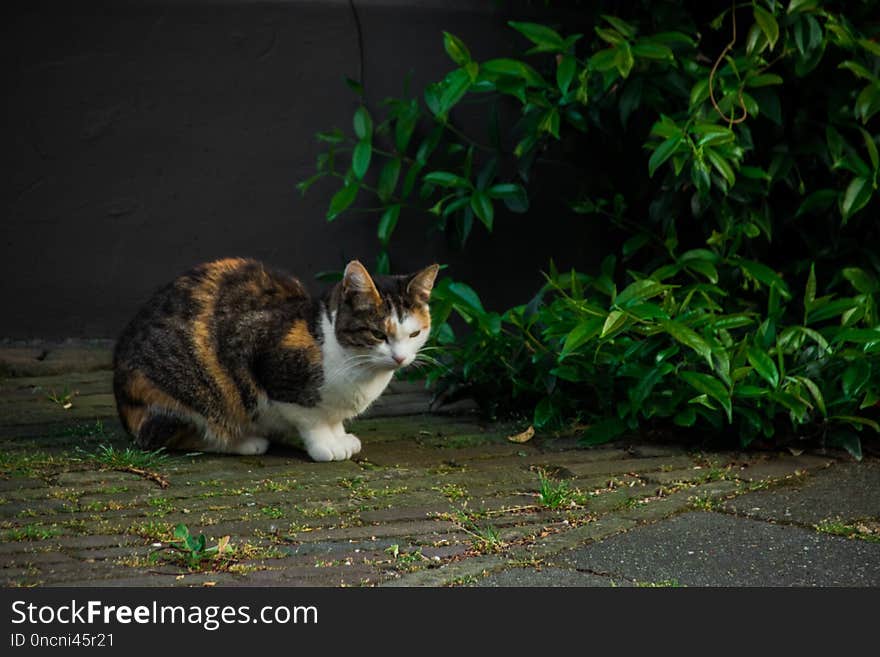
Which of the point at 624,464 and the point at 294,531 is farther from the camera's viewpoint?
the point at 624,464

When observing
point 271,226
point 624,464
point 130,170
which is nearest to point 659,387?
point 624,464

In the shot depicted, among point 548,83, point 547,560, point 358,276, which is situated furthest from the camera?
point 548,83

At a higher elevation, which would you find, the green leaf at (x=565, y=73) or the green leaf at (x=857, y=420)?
the green leaf at (x=565, y=73)

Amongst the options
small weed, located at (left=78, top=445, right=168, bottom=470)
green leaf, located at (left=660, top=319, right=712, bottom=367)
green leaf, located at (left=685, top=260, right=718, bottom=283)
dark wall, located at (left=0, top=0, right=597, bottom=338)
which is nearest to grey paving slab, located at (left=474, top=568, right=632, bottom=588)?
green leaf, located at (left=660, top=319, right=712, bottom=367)

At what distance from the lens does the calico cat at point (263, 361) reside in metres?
4.51

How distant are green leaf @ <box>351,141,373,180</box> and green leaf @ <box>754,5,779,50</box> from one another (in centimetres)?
176

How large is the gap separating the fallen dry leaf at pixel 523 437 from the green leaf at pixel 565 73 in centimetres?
128

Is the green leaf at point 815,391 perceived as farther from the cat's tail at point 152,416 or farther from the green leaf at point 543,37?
the cat's tail at point 152,416

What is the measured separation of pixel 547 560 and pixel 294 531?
0.74 metres

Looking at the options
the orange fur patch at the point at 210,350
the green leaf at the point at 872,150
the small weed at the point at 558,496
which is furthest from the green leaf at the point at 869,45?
the orange fur patch at the point at 210,350

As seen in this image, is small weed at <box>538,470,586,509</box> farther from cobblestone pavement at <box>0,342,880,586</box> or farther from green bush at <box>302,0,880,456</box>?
green bush at <box>302,0,880,456</box>

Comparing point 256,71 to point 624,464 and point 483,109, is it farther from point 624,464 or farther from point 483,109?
point 624,464

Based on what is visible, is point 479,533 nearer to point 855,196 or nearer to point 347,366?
point 347,366

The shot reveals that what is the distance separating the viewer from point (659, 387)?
4.69m
